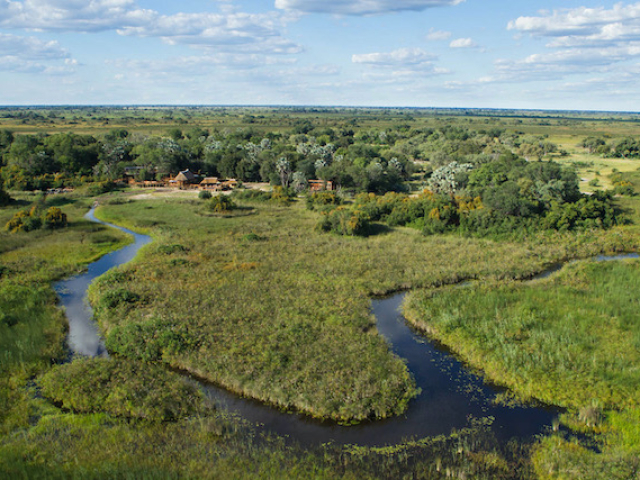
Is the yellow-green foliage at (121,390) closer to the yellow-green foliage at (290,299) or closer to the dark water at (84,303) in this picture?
the yellow-green foliage at (290,299)

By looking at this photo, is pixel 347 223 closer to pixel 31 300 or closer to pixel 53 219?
pixel 31 300

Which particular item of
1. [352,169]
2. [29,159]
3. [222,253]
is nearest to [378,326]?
[222,253]

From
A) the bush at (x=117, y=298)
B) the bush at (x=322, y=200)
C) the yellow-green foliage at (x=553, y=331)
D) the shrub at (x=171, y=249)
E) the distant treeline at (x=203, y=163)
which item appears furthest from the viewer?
the distant treeline at (x=203, y=163)

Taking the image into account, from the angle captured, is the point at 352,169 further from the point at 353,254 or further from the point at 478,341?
the point at 478,341

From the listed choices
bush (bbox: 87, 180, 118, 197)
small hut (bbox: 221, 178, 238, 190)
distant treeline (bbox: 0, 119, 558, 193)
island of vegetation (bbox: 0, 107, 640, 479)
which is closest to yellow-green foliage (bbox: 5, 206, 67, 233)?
island of vegetation (bbox: 0, 107, 640, 479)

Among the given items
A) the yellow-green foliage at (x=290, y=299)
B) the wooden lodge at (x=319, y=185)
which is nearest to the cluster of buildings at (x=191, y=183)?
the wooden lodge at (x=319, y=185)
